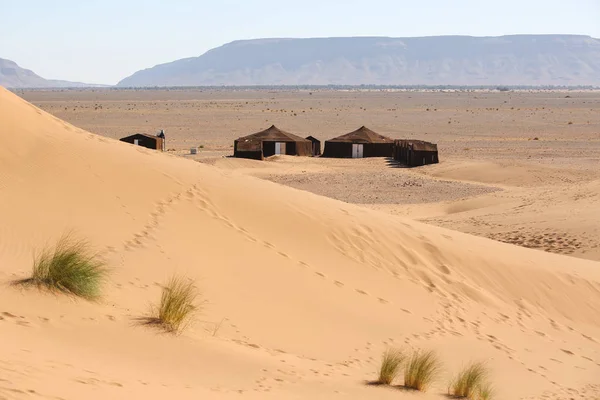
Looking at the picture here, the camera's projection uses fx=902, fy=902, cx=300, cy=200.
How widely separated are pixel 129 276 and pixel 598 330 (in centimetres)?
654

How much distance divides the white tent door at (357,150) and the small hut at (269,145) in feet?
6.57

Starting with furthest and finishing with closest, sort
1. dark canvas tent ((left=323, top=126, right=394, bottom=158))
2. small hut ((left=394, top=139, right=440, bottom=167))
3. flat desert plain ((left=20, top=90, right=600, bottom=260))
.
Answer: dark canvas tent ((left=323, top=126, right=394, bottom=158))
small hut ((left=394, top=139, right=440, bottom=167))
flat desert plain ((left=20, top=90, right=600, bottom=260))

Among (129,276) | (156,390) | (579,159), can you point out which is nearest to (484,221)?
(129,276)

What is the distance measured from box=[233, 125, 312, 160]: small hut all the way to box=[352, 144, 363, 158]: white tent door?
2002mm

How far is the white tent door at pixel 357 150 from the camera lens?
40.3 meters

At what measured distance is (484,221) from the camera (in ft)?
72.2

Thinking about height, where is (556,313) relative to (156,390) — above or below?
below

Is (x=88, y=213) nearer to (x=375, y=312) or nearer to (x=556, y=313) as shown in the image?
(x=375, y=312)

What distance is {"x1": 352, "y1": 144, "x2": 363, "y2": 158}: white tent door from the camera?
40312mm

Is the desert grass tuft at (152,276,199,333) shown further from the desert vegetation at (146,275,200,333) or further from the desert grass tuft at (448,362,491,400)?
the desert grass tuft at (448,362,491,400)

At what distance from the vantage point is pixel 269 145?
3931 cm

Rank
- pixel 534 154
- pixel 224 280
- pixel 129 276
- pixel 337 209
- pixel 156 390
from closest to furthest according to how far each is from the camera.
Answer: pixel 156 390 < pixel 129 276 < pixel 224 280 < pixel 337 209 < pixel 534 154

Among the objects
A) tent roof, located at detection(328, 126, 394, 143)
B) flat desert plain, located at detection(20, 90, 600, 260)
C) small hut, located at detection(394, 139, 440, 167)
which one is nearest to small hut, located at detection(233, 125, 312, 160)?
flat desert plain, located at detection(20, 90, 600, 260)

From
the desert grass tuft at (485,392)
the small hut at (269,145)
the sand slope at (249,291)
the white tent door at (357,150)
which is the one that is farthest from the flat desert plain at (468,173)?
the desert grass tuft at (485,392)
